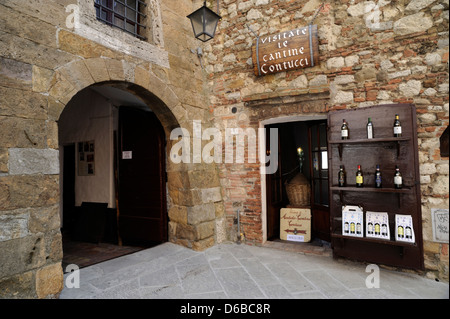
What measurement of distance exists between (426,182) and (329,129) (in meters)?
1.24

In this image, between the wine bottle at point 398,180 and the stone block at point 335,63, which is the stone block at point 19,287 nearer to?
the wine bottle at point 398,180

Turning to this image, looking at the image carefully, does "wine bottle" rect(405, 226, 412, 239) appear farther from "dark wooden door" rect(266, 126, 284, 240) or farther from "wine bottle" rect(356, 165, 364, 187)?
"dark wooden door" rect(266, 126, 284, 240)

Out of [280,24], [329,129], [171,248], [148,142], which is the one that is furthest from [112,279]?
[280,24]

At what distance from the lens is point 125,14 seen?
3367mm

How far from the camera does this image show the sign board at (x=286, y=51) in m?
3.35

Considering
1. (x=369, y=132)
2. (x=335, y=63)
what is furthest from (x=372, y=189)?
(x=335, y=63)

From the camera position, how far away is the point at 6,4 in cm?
215

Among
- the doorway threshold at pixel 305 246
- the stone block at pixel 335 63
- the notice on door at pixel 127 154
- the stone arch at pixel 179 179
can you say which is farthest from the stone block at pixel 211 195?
the stone block at pixel 335 63

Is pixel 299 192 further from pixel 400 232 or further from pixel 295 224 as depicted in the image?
pixel 400 232

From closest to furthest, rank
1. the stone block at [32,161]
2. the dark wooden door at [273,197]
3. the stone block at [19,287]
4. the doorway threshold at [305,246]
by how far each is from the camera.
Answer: the stone block at [19,287] < the stone block at [32,161] < the doorway threshold at [305,246] < the dark wooden door at [273,197]

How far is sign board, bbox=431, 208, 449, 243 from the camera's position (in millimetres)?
2752

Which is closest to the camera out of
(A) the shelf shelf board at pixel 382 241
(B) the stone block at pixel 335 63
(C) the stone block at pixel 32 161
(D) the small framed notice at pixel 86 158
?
(C) the stone block at pixel 32 161
